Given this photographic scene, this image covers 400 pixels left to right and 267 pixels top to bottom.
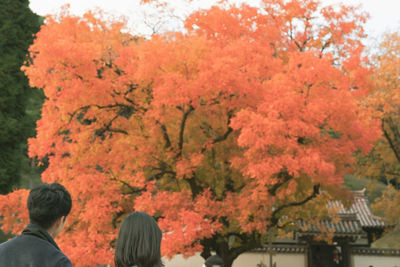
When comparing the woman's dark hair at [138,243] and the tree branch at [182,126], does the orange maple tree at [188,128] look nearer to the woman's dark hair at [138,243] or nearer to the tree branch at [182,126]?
the tree branch at [182,126]

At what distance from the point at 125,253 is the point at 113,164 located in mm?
9913

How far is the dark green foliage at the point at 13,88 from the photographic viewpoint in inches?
775

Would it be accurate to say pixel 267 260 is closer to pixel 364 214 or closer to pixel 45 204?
pixel 364 214

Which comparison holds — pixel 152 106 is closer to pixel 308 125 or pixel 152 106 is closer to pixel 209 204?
pixel 209 204

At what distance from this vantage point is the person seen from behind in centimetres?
222

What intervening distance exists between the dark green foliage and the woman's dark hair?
61.2ft

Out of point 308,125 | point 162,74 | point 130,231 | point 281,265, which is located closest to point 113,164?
point 162,74

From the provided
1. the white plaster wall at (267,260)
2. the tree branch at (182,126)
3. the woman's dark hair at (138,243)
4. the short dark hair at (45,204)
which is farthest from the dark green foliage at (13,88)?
the woman's dark hair at (138,243)

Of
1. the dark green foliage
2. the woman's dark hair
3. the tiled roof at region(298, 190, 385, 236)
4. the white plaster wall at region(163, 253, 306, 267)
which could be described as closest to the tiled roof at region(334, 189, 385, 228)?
the tiled roof at region(298, 190, 385, 236)

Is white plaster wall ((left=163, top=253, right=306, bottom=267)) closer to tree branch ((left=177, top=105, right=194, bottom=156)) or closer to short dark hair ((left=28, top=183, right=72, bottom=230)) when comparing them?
tree branch ((left=177, top=105, right=194, bottom=156))

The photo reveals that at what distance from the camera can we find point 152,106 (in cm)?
1232

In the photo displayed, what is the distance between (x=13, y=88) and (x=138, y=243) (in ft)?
67.1

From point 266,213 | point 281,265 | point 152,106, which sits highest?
point 152,106

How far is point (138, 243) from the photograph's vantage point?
2.43 metres
